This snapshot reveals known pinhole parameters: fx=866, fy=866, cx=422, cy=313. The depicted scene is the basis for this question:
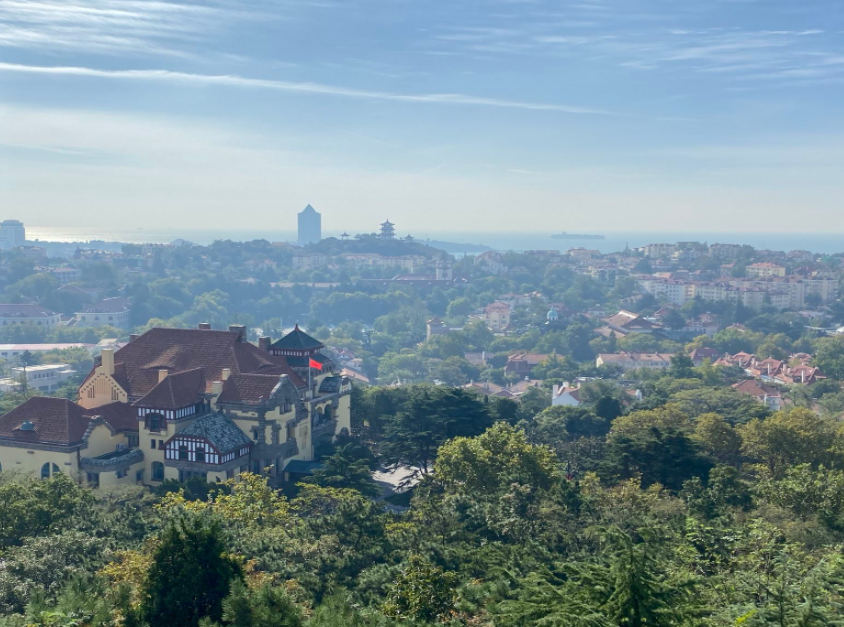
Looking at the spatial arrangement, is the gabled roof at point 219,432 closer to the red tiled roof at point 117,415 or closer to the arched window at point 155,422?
the arched window at point 155,422

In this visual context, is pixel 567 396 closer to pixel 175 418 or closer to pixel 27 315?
pixel 175 418

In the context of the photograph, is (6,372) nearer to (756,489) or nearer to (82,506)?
(82,506)

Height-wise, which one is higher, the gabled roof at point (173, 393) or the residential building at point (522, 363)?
the gabled roof at point (173, 393)

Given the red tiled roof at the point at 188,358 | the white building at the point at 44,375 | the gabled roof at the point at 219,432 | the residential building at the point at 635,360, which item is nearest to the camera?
the gabled roof at the point at 219,432

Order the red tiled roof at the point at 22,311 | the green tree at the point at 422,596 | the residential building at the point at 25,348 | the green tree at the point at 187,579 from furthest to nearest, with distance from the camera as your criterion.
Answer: the red tiled roof at the point at 22,311, the residential building at the point at 25,348, the green tree at the point at 422,596, the green tree at the point at 187,579

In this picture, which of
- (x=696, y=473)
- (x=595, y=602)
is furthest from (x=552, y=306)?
(x=595, y=602)

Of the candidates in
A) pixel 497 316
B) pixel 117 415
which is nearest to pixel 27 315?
pixel 497 316

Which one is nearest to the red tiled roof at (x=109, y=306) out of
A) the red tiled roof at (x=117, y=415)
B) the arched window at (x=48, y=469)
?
the red tiled roof at (x=117, y=415)
